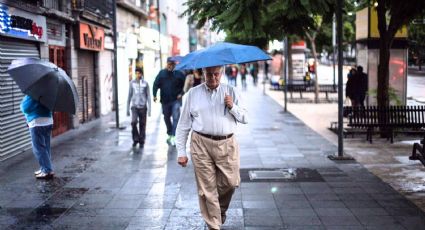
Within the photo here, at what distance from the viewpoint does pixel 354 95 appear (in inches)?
700

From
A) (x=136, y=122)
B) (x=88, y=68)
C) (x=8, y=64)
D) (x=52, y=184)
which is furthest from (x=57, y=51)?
(x=52, y=184)

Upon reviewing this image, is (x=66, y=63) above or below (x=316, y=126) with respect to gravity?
above

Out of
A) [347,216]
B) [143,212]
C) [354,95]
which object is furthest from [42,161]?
[354,95]

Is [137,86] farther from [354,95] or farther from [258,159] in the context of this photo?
[354,95]

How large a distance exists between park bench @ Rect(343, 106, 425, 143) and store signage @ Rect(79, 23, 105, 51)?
26.6 feet

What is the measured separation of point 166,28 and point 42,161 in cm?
3777

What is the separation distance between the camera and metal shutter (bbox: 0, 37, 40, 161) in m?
11.1

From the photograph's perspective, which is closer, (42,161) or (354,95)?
(42,161)

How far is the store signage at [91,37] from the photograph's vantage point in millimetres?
17344

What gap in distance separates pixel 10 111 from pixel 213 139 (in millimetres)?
6916

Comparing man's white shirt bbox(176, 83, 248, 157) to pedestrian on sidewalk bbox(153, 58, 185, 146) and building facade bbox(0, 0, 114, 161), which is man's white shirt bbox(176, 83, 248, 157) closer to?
building facade bbox(0, 0, 114, 161)

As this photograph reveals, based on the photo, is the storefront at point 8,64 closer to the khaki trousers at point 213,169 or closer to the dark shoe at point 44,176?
the dark shoe at point 44,176

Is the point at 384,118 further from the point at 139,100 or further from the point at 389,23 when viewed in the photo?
the point at 139,100

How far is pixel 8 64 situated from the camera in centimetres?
1154
